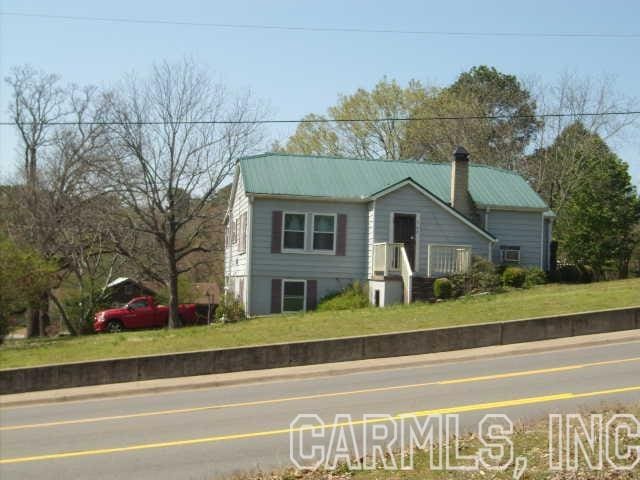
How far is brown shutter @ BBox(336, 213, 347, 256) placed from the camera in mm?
29156

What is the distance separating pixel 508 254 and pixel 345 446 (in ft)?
75.8

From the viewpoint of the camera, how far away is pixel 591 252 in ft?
112

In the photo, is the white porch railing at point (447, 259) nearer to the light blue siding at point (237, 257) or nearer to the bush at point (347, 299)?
the bush at point (347, 299)

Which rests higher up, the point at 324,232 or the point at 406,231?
the point at 406,231

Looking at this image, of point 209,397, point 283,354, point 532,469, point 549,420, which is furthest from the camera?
point 283,354

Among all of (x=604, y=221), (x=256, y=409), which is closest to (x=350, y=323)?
(x=256, y=409)

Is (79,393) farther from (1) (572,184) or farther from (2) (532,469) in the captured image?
(1) (572,184)

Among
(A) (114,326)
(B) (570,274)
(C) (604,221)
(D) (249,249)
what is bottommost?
(A) (114,326)

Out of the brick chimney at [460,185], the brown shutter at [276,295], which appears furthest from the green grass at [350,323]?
the brick chimney at [460,185]

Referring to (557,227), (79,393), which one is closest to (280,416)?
(79,393)

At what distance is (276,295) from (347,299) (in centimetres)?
290

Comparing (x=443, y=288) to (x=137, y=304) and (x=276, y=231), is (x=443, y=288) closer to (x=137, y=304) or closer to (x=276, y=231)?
(x=276, y=231)

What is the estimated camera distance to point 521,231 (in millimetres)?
31375

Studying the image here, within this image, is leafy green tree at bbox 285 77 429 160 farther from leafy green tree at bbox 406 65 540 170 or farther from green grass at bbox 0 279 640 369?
green grass at bbox 0 279 640 369
